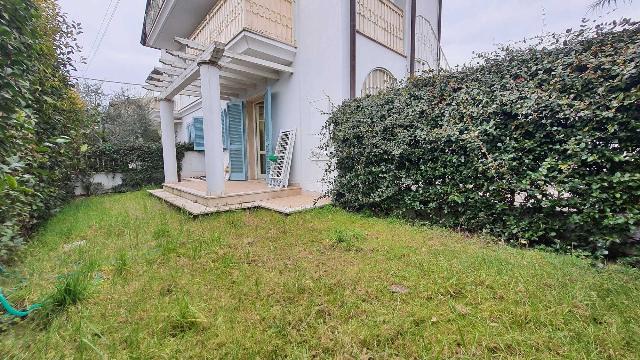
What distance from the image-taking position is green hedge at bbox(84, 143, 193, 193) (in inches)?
346

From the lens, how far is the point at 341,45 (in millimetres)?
6020

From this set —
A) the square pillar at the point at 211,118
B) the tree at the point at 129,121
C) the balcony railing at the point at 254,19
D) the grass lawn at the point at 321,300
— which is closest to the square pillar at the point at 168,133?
the balcony railing at the point at 254,19

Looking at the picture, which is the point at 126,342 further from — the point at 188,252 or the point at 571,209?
the point at 571,209

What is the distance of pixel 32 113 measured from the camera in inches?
118

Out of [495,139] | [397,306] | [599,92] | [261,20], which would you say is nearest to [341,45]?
[261,20]

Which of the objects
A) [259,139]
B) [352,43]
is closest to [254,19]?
[352,43]

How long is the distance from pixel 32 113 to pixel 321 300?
374cm

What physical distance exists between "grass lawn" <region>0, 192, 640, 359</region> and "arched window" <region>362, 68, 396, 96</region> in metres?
4.60

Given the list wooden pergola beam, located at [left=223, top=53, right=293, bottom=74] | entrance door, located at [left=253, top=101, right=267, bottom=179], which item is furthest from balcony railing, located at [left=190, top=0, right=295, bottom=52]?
entrance door, located at [left=253, top=101, right=267, bottom=179]

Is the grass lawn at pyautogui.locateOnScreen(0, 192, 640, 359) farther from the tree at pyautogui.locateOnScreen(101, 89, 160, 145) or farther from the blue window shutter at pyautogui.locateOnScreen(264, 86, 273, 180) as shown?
the tree at pyautogui.locateOnScreen(101, 89, 160, 145)

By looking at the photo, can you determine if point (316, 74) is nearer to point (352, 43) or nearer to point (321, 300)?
point (352, 43)

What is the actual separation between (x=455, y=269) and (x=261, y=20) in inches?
247

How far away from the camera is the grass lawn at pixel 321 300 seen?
1547 mm

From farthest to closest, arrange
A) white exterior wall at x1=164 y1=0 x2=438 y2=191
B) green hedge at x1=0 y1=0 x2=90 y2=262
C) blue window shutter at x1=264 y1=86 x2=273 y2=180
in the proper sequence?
blue window shutter at x1=264 y1=86 x2=273 y2=180, white exterior wall at x1=164 y1=0 x2=438 y2=191, green hedge at x1=0 y1=0 x2=90 y2=262
